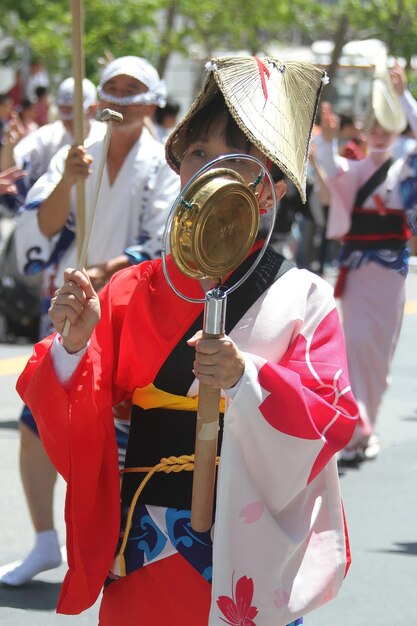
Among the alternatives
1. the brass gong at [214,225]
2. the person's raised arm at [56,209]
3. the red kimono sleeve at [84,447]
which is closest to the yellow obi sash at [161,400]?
the red kimono sleeve at [84,447]

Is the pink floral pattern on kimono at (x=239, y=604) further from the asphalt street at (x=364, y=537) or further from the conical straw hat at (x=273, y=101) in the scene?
the asphalt street at (x=364, y=537)

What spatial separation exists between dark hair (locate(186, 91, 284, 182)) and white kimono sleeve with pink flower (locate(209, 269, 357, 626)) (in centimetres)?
34

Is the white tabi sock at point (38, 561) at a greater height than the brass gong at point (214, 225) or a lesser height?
lesser

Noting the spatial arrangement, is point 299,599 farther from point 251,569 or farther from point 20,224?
point 20,224

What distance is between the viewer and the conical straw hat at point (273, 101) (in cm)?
250

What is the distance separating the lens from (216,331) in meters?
2.34

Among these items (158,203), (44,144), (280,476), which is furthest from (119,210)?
(280,476)

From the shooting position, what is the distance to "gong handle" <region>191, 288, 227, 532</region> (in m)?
2.35

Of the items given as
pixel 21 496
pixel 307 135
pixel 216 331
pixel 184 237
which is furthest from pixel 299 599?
pixel 21 496

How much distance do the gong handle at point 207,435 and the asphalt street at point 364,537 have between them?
6.15 ft

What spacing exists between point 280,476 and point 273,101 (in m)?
0.75

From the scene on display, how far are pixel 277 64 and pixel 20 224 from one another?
2.53 meters

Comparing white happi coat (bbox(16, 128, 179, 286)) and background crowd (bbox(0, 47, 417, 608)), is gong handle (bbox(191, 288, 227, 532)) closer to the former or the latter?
background crowd (bbox(0, 47, 417, 608))

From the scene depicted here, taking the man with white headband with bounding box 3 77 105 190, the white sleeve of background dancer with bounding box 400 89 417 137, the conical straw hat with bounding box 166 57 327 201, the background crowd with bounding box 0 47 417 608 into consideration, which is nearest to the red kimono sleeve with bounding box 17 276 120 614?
the conical straw hat with bounding box 166 57 327 201
